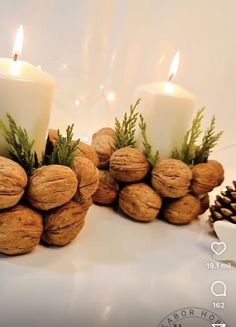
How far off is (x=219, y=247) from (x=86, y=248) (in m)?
0.15

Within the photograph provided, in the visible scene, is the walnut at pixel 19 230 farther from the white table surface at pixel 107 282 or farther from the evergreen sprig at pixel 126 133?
the evergreen sprig at pixel 126 133

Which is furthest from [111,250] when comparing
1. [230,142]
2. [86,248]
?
[230,142]

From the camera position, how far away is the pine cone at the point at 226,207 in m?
0.50

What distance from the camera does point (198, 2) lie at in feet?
2.58

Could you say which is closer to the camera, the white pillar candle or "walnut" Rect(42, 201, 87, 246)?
"walnut" Rect(42, 201, 87, 246)

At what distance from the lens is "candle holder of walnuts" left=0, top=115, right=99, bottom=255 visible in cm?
36

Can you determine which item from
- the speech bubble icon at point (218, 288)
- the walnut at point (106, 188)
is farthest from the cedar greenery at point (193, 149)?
the speech bubble icon at point (218, 288)

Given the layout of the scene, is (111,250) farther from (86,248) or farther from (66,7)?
(66,7)

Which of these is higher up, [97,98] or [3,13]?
[3,13]

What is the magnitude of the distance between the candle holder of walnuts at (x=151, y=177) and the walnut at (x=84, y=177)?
0.10 m

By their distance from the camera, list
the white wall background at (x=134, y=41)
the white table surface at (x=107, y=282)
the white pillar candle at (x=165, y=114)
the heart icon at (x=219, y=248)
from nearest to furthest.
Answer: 1. the white table surface at (x=107, y=282)
2. the heart icon at (x=219, y=248)
3. the white pillar candle at (x=165, y=114)
4. the white wall background at (x=134, y=41)

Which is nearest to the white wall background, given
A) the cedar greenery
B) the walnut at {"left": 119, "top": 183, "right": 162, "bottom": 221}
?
the cedar greenery

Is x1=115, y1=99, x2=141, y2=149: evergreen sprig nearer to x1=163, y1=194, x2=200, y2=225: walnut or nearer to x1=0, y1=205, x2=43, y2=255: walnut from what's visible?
x1=163, y1=194, x2=200, y2=225: walnut

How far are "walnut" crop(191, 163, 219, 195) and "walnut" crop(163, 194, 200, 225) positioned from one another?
0.02 metres
